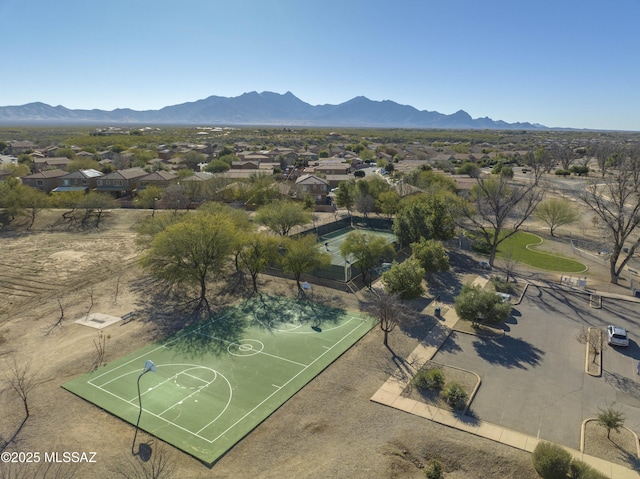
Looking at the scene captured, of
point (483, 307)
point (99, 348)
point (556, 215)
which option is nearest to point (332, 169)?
point (556, 215)

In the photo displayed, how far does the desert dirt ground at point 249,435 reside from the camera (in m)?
19.6

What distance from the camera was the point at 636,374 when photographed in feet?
88.2

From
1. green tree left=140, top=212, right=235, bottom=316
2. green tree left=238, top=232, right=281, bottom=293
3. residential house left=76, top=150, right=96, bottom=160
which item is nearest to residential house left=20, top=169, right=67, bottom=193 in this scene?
residential house left=76, top=150, right=96, bottom=160

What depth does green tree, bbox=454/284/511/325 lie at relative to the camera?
3222 centimetres

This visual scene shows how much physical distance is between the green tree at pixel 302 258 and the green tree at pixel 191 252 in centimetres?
576

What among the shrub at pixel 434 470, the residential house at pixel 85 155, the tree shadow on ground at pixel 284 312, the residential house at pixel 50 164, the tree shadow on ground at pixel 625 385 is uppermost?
the residential house at pixel 85 155

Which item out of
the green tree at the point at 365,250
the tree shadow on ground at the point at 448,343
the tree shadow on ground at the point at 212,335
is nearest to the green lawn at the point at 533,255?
the green tree at the point at 365,250

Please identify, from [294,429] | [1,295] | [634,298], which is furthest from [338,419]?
[1,295]

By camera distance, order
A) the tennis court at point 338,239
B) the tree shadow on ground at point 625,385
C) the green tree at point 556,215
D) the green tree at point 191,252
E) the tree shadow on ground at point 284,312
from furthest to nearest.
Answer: the green tree at point 556,215
the tennis court at point 338,239
the green tree at point 191,252
the tree shadow on ground at point 284,312
the tree shadow on ground at point 625,385

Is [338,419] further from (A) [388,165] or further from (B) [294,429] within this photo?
(A) [388,165]

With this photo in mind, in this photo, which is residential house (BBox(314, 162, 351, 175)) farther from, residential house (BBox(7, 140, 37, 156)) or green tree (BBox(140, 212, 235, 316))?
residential house (BBox(7, 140, 37, 156))

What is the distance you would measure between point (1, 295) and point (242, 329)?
85.4ft

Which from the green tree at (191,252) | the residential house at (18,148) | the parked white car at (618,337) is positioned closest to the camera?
the parked white car at (618,337)

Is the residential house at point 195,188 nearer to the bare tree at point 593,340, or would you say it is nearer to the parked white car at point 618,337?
the bare tree at point 593,340
